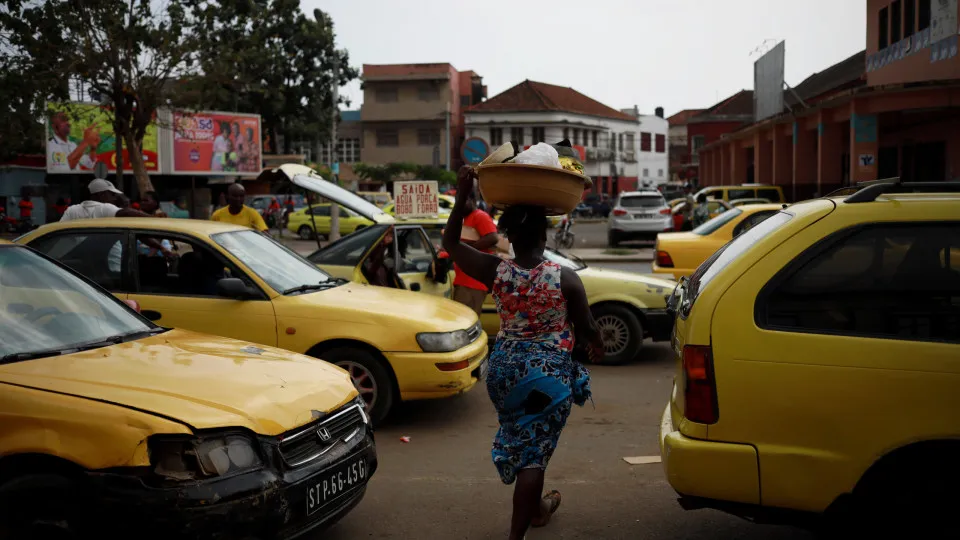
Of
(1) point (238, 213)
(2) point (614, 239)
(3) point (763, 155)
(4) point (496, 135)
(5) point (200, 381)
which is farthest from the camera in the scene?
(4) point (496, 135)

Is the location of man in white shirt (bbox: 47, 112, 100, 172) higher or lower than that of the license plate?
higher

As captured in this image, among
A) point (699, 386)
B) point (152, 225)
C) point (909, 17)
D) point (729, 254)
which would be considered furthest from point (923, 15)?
point (699, 386)

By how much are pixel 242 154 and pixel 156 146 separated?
3.92 m

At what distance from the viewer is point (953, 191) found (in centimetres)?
384

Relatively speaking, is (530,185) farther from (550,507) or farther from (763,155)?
(763,155)

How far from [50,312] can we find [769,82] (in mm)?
31621

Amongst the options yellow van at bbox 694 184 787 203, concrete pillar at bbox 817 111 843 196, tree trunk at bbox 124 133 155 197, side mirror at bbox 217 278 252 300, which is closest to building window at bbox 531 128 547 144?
yellow van at bbox 694 184 787 203

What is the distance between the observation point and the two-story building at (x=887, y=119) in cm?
1903

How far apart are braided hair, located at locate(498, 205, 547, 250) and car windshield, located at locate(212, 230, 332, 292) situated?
9.64 feet

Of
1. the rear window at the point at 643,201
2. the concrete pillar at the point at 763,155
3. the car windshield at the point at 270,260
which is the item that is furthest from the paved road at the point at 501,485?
the concrete pillar at the point at 763,155

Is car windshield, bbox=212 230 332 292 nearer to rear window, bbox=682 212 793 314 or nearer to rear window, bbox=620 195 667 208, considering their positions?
rear window, bbox=682 212 793 314

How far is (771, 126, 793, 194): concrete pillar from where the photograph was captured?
29281 millimetres

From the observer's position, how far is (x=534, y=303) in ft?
12.9

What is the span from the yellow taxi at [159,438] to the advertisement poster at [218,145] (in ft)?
108
